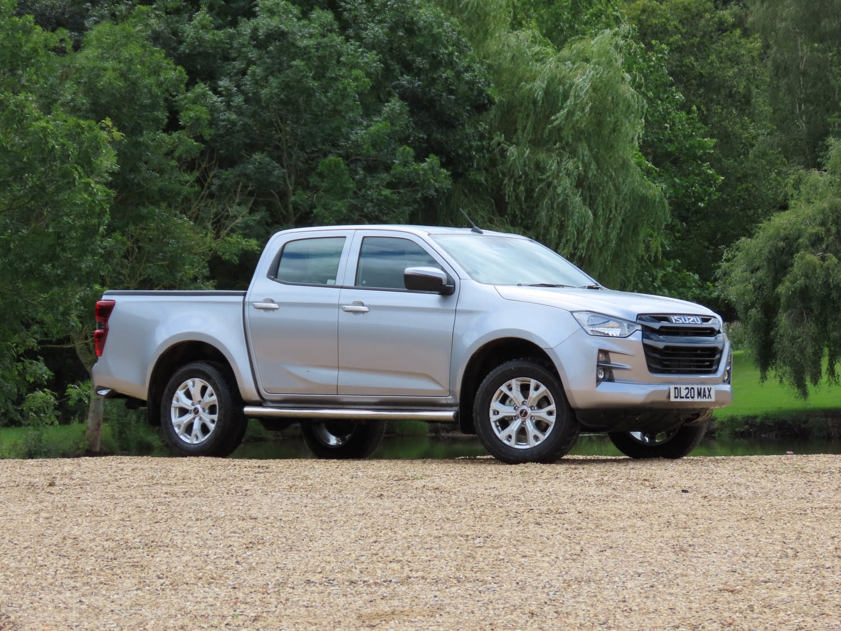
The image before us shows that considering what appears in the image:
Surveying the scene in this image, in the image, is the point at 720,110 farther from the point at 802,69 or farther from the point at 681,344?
the point at 681,344

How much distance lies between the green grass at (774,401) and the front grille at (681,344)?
2180cm

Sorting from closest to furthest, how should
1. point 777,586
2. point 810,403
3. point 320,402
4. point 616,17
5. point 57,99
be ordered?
point 777,586, point 320,402, point 57,99, point 810,403, point 616,17

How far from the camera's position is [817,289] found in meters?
29.9

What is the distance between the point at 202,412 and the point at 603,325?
3696mm

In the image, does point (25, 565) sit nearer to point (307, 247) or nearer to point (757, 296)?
point (307, 247)

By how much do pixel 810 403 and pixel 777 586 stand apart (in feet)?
110

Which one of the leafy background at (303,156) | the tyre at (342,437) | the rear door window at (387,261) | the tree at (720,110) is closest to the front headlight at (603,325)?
the rear door window at (387,261)

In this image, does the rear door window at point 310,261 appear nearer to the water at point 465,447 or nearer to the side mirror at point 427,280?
the side mirror at point 427,280

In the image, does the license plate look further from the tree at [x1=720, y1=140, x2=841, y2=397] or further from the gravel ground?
the tree at [x1=720, y1=140, x2=841, y2=397]

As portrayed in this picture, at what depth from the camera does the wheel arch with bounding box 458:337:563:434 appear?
10461 millimetres

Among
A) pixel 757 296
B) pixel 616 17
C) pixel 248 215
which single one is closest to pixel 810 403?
pixel 757 296

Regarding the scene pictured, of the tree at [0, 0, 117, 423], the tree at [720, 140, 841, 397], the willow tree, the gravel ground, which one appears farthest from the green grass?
the gravel ground

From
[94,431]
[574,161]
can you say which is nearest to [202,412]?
[94,431]

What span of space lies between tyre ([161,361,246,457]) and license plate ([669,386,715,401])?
146 inches
